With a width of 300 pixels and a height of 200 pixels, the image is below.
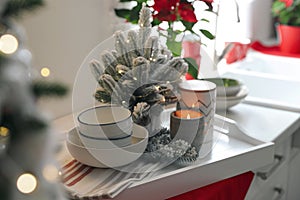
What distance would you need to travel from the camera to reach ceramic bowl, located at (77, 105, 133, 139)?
108 centimetres

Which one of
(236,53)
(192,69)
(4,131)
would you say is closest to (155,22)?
(192,69)

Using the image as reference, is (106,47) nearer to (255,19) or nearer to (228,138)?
(228,138)

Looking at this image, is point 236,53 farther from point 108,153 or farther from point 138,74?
point 108,153

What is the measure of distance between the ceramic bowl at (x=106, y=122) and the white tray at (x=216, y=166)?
128 mm

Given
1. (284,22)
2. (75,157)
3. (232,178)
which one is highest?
(284,22)

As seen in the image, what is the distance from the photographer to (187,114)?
1208 millimetres

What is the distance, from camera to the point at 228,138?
1374mm

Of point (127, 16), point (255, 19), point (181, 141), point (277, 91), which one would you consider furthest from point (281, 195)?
point (255, 19)

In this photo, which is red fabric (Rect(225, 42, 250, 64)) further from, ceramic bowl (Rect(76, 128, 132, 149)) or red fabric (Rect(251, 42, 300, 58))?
ceramic bowl (Rect(76, 128, 132, 149))

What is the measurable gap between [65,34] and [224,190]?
0.71 meters

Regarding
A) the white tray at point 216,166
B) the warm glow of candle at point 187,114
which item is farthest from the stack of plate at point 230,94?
the warm glow of candle at point 187,114

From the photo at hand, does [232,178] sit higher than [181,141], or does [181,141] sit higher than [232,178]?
[181,141]

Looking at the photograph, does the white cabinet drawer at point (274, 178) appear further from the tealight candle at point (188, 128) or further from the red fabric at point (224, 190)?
the tealight candle at point (188, 128)

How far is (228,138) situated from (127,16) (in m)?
0.52
